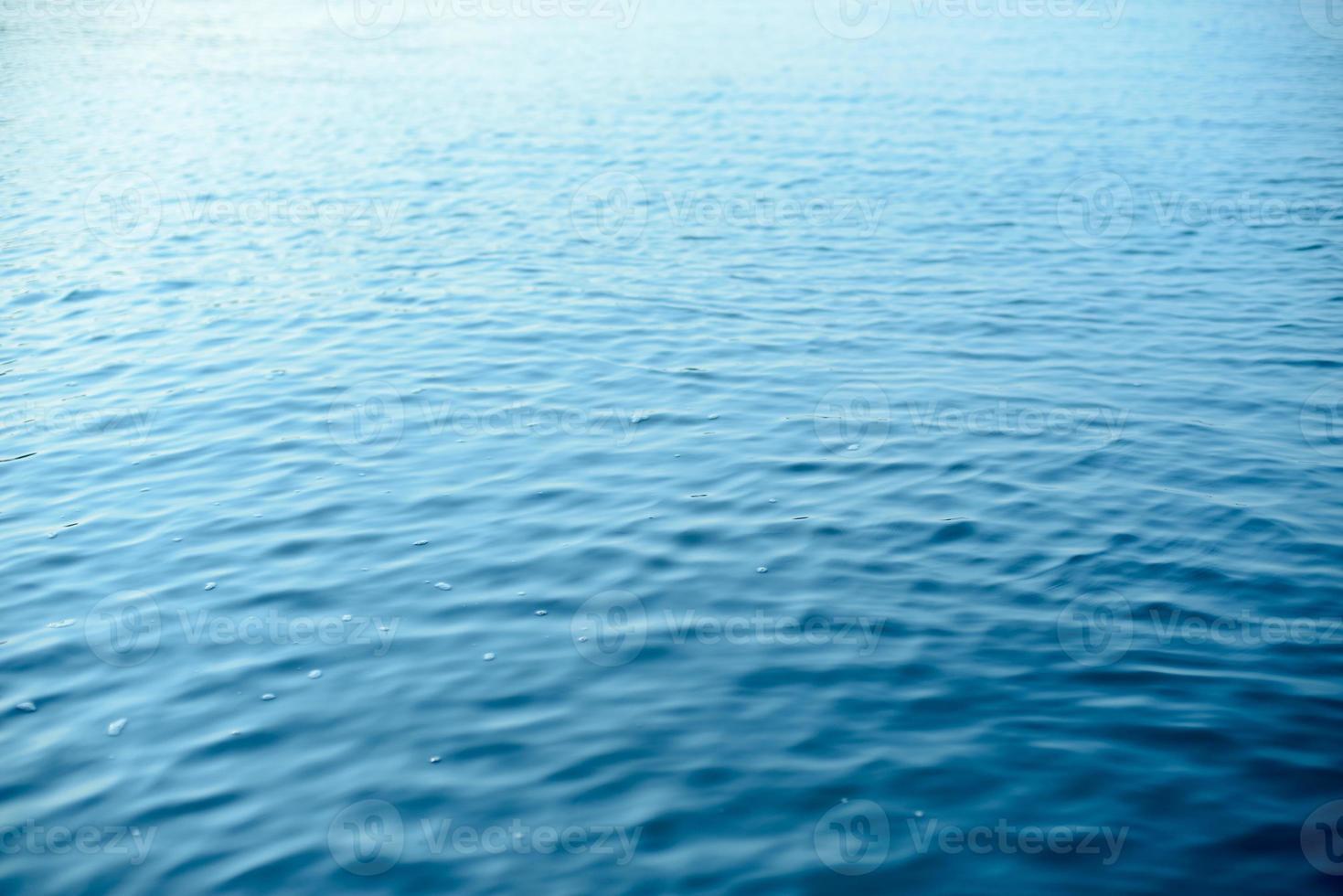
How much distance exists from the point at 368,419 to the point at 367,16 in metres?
43.3

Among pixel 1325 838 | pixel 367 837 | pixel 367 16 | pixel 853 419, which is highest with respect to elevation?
pixel 367 16

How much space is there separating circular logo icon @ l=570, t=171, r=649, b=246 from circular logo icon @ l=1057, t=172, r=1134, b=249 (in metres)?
6.87

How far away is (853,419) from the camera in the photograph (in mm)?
12016

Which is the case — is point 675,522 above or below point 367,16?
below

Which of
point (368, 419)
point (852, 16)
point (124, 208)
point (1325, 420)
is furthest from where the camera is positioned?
point (852, 16)

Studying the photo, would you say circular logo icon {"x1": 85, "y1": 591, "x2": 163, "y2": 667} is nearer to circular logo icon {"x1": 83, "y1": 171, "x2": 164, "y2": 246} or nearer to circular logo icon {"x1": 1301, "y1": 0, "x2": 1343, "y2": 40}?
circular logo icon {"x1": 83, "y1": 171, "x2": 164, "y2": 246}

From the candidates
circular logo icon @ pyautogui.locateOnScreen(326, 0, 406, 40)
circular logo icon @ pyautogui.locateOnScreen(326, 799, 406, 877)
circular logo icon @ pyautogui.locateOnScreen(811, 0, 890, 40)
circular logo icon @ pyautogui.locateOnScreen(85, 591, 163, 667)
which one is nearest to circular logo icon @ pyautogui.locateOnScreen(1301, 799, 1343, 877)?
circular logo icon @ pyautogui.locateOnScreen(326, 799, 406, 877)

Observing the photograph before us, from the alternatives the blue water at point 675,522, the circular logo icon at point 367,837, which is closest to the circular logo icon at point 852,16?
the blue water at point 675,522

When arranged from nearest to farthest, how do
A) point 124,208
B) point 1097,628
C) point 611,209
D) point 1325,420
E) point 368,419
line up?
point 1097,628 → point 1325,420 → point 368,419 → point 611,209 → point 124,208

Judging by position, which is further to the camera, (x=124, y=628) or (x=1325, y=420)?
(x=1325, y=420)

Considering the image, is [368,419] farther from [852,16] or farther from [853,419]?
[852,16]

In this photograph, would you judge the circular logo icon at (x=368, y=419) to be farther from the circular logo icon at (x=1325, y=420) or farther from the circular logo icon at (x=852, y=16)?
the circular logo icon at (x=852, y=16)

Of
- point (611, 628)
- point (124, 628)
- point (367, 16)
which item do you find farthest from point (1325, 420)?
point (367, 16)

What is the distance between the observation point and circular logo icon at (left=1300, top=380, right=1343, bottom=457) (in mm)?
11203
